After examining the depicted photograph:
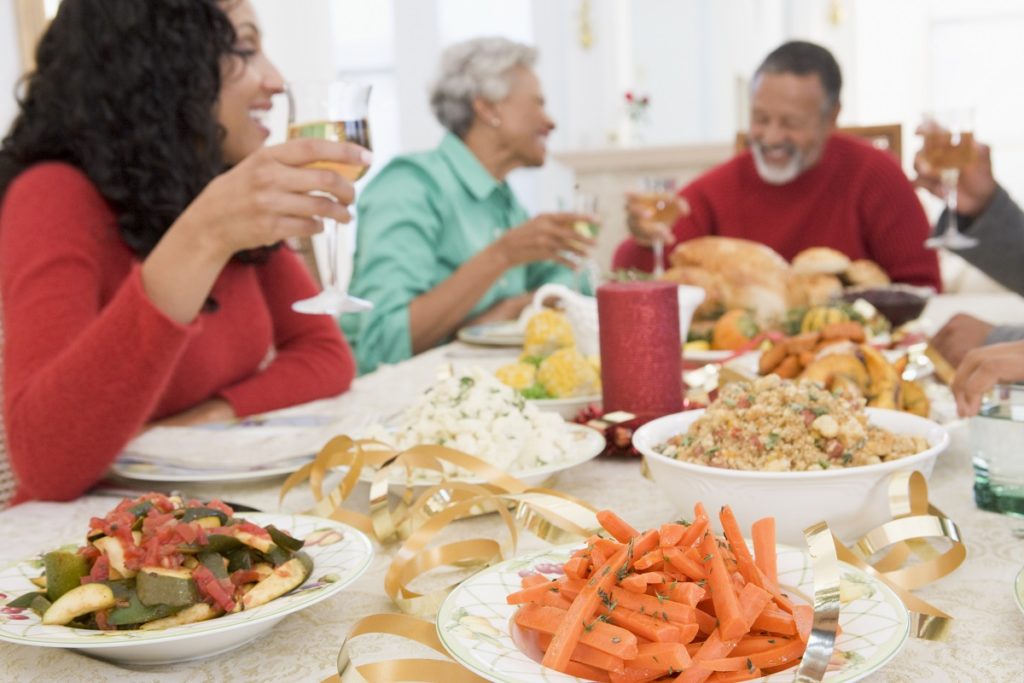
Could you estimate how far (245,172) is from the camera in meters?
1.15

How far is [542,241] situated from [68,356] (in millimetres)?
1358

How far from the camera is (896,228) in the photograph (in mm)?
3381

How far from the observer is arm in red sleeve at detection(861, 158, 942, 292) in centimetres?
324

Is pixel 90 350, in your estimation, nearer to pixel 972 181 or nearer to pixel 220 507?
pixel 220 507

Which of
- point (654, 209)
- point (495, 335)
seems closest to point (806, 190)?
point (654, 209)

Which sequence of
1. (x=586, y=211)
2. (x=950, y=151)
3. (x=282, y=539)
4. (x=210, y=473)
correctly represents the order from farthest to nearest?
(x=586, y=211) < (x=950, y=151) < (x=210, y=473) < (x=282, y=539)

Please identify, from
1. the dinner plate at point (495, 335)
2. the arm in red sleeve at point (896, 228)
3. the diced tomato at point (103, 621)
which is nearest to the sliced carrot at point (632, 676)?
the diced tomato at point (103, 621)

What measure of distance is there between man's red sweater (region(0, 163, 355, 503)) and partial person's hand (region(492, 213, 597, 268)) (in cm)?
77

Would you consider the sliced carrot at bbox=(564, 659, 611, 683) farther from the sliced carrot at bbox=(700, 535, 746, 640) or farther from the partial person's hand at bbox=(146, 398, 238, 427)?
the partial person's hand at bbox=(146, 398, 238, 427)

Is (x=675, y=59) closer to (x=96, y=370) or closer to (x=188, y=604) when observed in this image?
(x=96, y=370)

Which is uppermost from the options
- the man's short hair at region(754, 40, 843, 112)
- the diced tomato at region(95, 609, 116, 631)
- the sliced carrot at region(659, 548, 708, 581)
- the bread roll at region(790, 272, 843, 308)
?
the man's short hair at region(754, 40, 843, 112)

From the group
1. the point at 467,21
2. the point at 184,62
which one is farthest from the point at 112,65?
the point at 467,21

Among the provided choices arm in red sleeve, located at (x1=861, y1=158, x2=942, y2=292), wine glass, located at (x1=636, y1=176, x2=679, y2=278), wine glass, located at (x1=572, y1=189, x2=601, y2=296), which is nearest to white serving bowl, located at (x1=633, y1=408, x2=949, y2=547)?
wine glass, located at (x1=572, y1=189, x2=601, y2=296)

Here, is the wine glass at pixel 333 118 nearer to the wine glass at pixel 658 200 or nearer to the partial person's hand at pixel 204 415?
the partial person's hand at pixel 204 415
